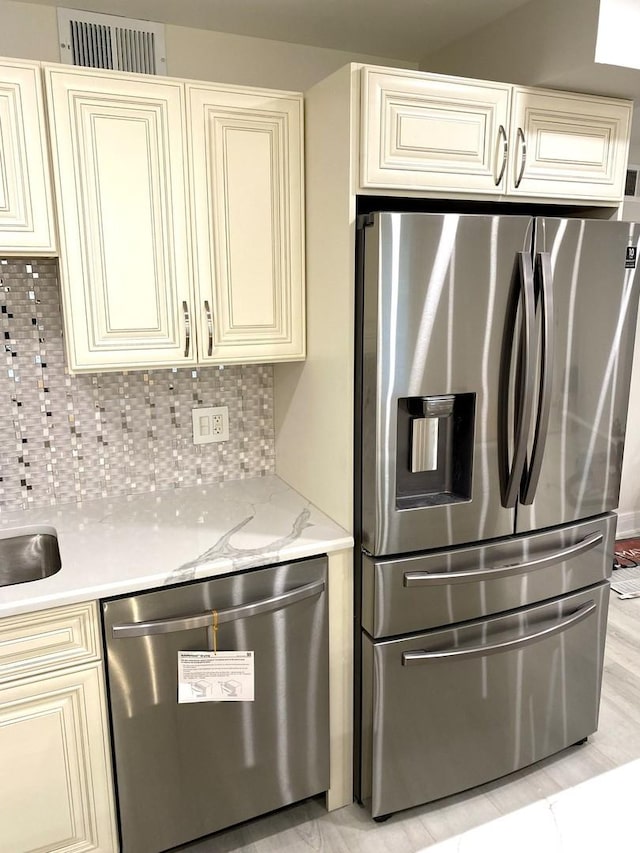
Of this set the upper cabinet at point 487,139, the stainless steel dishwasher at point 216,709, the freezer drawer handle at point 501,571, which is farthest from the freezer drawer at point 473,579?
the upper cabinet at point 487,139

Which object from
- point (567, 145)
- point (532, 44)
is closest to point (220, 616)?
point (567, 145)

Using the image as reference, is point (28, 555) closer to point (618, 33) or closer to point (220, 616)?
point (220, 616)

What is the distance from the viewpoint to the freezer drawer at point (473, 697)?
1866mm

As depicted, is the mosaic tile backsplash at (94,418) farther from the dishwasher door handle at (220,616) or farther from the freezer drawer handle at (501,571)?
the freezer drawer handle at (501,571)

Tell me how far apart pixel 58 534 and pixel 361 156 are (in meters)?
1.34

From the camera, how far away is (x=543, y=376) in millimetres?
1783

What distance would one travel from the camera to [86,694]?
5.27ft

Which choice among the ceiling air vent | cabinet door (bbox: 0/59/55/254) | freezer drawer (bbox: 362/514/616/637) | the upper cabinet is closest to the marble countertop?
freezer drawer (bbox: 362/514/616/637)

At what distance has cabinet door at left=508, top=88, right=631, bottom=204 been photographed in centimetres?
178

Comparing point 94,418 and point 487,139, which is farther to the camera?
point 94,418

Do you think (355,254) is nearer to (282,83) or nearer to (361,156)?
(361,156)

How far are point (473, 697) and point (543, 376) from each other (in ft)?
3.25

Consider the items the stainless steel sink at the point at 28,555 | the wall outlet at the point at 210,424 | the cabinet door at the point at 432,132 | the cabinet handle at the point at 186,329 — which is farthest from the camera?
the wall outlet at the point at 210,424

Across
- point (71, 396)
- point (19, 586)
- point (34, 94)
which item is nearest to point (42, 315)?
point (71, 396)
